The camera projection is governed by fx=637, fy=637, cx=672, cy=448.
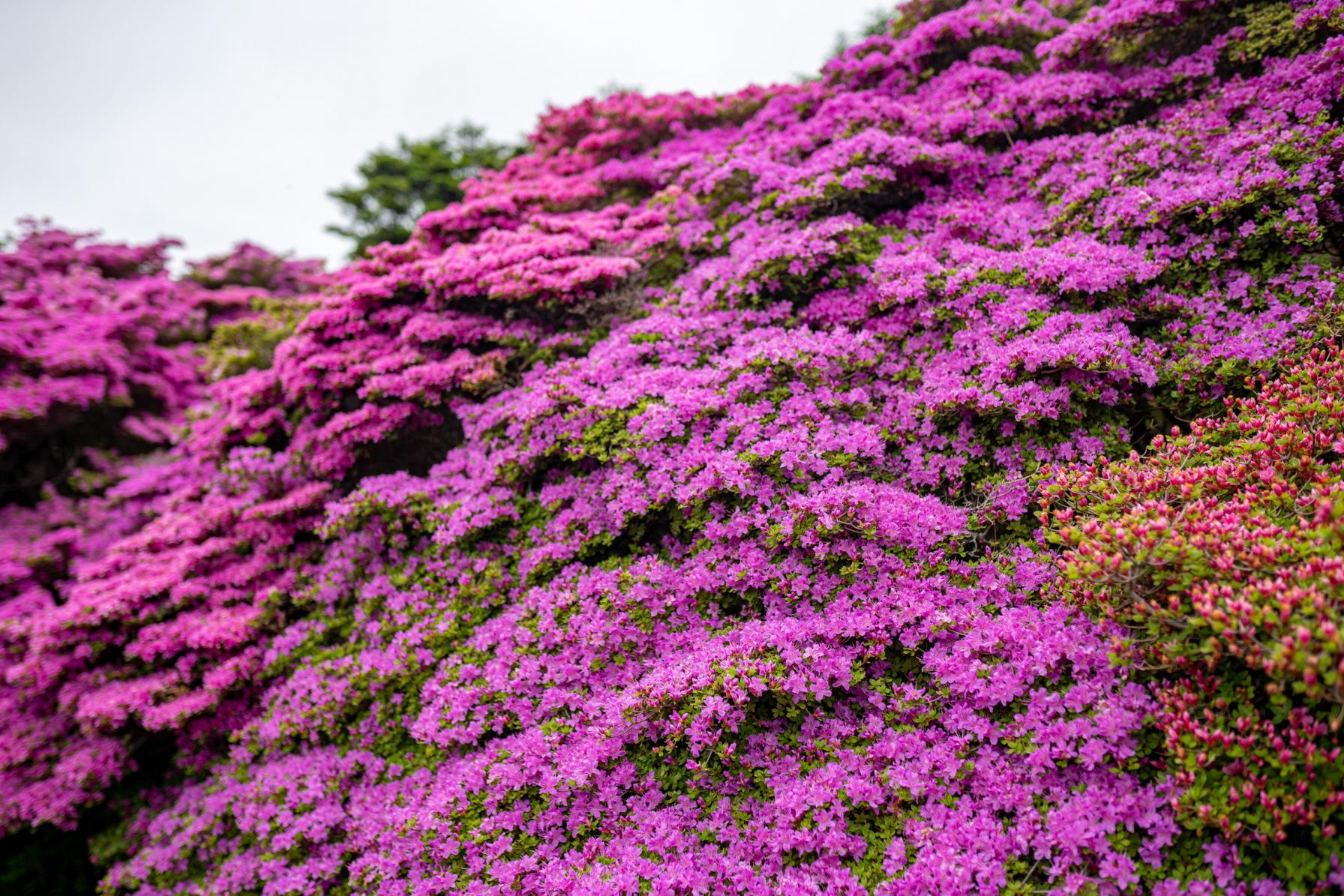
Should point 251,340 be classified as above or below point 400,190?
below

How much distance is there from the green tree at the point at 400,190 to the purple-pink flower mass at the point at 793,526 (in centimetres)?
1004

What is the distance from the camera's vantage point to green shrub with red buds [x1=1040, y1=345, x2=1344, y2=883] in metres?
2.72

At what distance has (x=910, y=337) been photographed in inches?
248

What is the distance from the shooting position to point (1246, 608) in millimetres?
2793

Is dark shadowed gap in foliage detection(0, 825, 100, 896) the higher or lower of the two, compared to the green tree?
lower

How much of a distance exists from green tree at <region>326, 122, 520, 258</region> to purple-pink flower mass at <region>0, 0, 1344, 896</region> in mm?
10035

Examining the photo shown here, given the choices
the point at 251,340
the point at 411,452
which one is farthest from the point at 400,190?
the point at 411,452

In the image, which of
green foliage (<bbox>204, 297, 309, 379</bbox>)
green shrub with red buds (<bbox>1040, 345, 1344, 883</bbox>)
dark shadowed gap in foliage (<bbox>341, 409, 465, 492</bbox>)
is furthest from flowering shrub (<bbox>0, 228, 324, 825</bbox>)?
green shrub with red buds (<bbox>1040, 345, 1344, 883</bbox>)

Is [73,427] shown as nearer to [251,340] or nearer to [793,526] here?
[251,340]

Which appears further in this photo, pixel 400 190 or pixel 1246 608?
pixel 400 190

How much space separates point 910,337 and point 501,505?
14.9 ft

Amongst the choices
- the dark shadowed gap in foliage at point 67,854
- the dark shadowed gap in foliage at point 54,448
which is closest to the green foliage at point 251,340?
the dark shadowed gap in foliage at point 54,448

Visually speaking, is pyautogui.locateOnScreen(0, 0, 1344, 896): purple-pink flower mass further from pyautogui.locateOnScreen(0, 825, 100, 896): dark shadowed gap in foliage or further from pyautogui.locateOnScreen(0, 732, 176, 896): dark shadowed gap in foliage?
pyautogui.locateOnScreen(0, 825, 100, 896): dark shadowed gap in foliage

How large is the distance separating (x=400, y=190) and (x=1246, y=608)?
2187 centimetres
